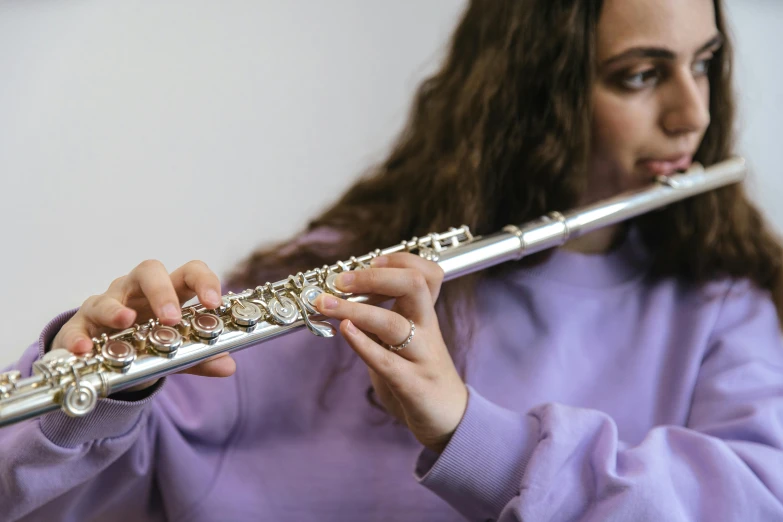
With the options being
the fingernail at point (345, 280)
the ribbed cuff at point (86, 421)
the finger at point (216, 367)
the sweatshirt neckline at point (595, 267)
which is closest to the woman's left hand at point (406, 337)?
the fingernail at point (345, 280)

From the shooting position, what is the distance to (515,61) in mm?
1083

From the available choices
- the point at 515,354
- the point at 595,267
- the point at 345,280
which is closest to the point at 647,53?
the point at 595,267

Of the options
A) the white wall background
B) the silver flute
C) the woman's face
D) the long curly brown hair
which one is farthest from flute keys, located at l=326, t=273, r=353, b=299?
the white wall background

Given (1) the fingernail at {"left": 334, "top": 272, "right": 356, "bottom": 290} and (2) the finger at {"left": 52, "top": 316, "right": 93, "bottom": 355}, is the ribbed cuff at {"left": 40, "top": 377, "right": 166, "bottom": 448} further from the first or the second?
(1) the fingernail at {"left": 334, "top": 272, "right": 356, "bottom": 290}

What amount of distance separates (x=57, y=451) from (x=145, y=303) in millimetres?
168

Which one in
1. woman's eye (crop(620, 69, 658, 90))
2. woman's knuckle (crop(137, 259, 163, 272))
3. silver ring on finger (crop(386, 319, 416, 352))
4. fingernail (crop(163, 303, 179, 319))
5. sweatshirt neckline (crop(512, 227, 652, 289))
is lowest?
sweatshirt neckline (crop(512, 227, 652, 289))

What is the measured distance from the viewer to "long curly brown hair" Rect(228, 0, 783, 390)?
1040 mm

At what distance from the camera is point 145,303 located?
2.42 feet

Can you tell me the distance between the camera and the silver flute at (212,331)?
1.91 feet

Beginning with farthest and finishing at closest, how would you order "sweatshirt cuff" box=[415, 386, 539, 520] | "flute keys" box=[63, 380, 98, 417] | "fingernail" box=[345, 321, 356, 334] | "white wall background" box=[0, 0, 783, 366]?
"white wall background" box=[0, 0, 783, 366] → "sweatshirt cuff" box=[415, 386, 539, 520] → "fingernail" box=[345, 321, 356, 334] → "flute keys" box=[63, 380, 98, 417]

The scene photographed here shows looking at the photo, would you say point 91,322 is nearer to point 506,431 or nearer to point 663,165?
point 506,431

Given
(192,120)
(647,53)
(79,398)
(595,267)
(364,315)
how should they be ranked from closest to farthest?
(79,398)
(364,315)
(647,53)
(595,267)
(192,120)

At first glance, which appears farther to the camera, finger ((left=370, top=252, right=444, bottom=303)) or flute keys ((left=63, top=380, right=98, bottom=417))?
finger ((left=370, top=252, right=444, bottom=303))

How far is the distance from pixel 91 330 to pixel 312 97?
0.82m
